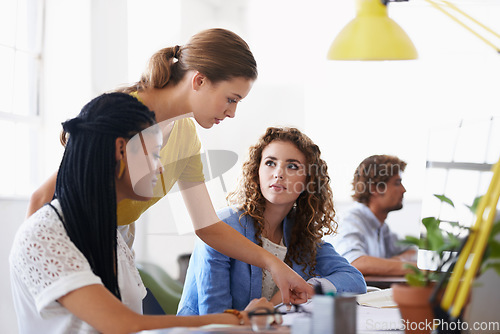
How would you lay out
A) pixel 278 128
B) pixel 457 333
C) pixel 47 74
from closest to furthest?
1. pixel 457 333
2. pixel 278 128
3. pixel 47 74

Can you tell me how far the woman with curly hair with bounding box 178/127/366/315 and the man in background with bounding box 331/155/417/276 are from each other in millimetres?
860

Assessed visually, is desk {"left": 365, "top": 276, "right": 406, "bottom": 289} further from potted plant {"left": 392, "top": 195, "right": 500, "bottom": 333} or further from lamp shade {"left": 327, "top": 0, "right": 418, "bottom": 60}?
potted plant {"left": 392, "top": 195, "right": 500, "bottom": 333}

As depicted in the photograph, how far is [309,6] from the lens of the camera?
17.2ft

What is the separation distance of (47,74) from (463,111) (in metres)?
3.26

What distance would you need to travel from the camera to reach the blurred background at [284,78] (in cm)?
379

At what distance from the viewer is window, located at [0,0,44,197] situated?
339cm

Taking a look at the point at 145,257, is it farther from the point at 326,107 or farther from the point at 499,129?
the point at 499,129

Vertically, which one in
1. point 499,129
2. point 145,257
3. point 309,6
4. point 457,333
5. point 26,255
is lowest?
point 145,257

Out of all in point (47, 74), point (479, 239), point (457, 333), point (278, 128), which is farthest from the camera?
point (47, 74)

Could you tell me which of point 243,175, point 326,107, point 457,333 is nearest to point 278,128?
point 243,175

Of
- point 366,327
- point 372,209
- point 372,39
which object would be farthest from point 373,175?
point 366,327

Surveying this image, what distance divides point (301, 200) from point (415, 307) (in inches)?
40.8

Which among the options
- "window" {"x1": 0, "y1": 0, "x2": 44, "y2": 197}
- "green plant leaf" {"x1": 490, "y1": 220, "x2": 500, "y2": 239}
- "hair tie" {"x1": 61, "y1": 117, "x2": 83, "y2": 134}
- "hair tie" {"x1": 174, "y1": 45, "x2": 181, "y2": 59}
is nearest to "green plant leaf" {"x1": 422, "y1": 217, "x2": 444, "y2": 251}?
"green plant leaf" {"x1": 490, "y1": 220, "x2": 500, "y2": 239}

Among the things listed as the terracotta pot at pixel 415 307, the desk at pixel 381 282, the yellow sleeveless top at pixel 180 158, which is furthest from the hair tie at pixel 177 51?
the desk at pixel 381 282
